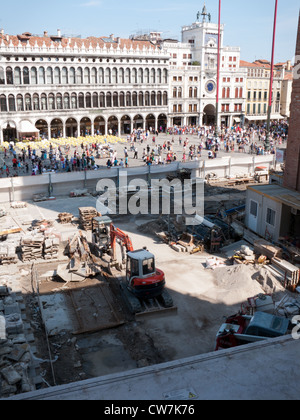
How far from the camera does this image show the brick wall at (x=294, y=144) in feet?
67.8

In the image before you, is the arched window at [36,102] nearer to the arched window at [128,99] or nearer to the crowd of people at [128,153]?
the crowd of people at [128,153]

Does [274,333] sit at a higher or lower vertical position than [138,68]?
lower

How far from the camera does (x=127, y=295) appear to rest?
15492 mm

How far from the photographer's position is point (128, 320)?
48.1 ft

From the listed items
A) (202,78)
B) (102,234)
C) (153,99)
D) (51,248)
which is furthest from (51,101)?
(51,248)

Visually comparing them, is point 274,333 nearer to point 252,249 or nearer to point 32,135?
point 252,249

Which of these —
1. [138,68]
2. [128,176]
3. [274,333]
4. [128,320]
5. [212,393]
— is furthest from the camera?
[138,68]

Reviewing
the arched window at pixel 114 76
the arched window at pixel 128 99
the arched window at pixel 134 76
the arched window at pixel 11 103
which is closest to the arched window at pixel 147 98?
the arched window at pixel 134 76

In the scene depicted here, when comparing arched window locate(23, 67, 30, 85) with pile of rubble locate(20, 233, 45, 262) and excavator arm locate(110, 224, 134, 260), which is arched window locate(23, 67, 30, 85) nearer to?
pile of rubble locate(20, 233, 45, 262)

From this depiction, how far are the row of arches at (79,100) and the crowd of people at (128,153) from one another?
262 inches

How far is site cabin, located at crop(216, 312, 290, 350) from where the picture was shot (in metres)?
11.8

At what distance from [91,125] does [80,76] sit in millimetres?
7457
